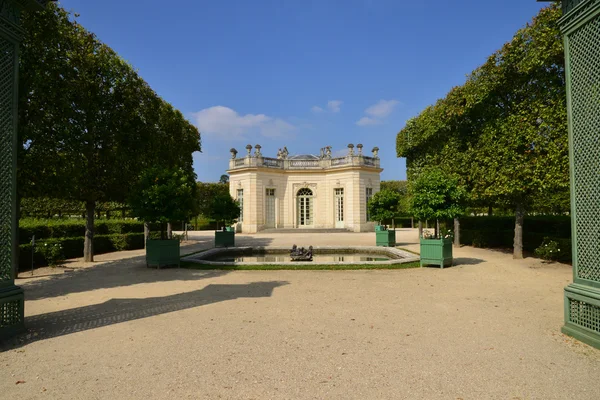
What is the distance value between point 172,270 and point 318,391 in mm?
8190

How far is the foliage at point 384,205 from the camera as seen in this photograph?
17734mm

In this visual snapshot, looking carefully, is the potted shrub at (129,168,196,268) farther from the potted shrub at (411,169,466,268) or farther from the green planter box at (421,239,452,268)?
the green planter box at (421,239,452,268)

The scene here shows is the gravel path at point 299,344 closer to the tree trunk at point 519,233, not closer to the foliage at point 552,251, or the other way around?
the foliage at point 552,251

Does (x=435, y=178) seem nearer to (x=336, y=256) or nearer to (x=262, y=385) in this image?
(x=336, y=256)

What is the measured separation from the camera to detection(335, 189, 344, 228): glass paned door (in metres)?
29.0

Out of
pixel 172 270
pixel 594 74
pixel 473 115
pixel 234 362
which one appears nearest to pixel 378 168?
pixel 473 115

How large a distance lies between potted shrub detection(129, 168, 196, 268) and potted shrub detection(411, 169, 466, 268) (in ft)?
23.8

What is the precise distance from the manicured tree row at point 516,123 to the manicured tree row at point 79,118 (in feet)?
35.8

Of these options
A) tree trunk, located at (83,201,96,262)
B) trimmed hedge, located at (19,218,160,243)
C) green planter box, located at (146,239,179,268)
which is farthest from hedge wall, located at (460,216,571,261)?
trimmed hedge, located at (19,218,160,243)

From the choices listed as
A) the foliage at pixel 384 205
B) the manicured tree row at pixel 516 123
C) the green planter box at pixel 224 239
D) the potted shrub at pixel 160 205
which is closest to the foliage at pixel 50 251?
the potted shrub at pixel 160 205

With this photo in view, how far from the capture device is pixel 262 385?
3.22 m

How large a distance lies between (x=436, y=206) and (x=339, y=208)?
18.5m

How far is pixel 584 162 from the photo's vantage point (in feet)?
14.7

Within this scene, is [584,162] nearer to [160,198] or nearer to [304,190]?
[160,198]
